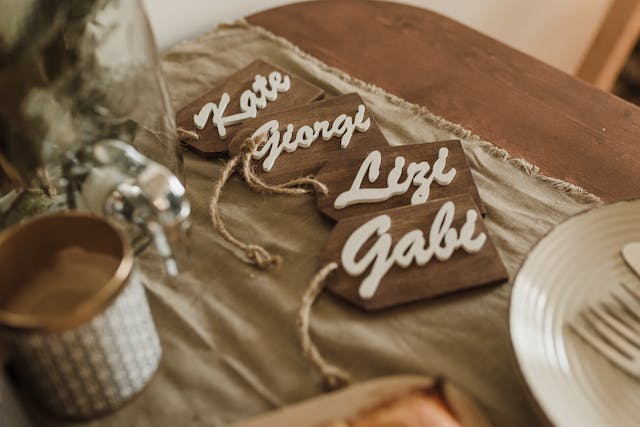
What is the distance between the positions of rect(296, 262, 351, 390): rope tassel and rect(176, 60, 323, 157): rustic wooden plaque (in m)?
0.23

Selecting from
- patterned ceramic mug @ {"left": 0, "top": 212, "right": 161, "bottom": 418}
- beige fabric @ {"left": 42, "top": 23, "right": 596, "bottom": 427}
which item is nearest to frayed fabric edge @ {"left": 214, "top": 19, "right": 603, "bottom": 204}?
beige fabric @ {"left": 42, "top": 23, "right": 596, "bottom": 427}

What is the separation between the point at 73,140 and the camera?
526mm

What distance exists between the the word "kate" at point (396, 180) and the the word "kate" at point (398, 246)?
0.04 m

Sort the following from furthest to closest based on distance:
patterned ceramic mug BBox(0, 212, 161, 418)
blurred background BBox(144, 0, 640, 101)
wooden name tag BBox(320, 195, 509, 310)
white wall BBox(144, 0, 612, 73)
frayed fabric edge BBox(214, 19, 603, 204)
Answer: blurred background BBox(144, 0, 640, 101)
white wall BBox(144, 0, 612, 73)
frayed fabric edge BBox(214, 19, 603, 204)
wooden name tag BBox(320, 195, 509, 310)
patterned ceramic mug BBox(0, 212, 161, 418)

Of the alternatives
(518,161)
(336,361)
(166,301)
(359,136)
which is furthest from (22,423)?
(518,161)

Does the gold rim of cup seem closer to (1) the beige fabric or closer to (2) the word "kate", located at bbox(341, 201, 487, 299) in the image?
(1) the beige fabric

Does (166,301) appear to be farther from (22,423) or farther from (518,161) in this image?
(518,161)

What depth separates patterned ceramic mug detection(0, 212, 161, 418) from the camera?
40 cm

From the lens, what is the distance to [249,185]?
649mm

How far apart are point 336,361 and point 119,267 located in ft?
0.65

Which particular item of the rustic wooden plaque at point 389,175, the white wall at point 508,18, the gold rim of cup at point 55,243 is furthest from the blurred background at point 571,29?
the gold rim of cup at point 55,243

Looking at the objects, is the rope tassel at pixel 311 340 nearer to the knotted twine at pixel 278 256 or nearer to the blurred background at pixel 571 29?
the knotted twine at pixel 278 256

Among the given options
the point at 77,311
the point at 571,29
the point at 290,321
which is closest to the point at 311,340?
the point at 290,321

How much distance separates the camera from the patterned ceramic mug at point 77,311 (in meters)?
0.40
